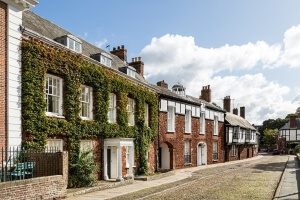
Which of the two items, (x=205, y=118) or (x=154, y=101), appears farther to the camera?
(x=205, y=118)

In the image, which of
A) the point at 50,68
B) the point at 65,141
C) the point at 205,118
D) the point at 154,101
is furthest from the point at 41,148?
the point at 205,118

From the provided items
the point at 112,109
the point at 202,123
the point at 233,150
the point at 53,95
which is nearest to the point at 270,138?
the point at 233,150

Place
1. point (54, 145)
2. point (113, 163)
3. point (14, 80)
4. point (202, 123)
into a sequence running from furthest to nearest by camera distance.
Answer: point (202, 123) → point (113, 163) → point (54, 145) → point (14, 80)

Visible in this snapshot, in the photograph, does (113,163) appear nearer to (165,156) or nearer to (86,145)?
(86,145)

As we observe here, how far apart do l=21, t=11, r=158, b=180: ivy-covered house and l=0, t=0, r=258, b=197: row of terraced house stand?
45 mm

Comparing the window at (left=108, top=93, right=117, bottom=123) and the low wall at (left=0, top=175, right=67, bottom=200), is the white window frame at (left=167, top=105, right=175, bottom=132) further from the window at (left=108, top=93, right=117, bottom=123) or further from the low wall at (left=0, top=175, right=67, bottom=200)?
the low wall at (left=0, top=175, right=67, bottom=200)

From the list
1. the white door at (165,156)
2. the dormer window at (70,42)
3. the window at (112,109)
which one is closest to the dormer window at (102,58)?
the dormer window at (70,42)

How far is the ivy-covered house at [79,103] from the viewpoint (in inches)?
615

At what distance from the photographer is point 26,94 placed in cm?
1513

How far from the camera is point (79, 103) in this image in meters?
18.8

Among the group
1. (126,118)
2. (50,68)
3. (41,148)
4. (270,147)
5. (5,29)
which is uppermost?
(5,29)

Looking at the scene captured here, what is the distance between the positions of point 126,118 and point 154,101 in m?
5.42

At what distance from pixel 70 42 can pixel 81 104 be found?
3688mm

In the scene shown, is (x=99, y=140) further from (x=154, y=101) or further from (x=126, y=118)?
(x=154, y=101)
